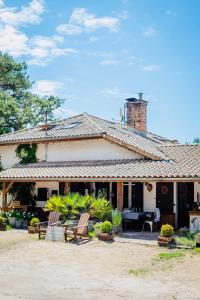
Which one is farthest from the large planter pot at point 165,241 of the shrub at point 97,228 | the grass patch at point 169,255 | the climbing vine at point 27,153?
the climbing vine at point 27,153

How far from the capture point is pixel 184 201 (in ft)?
57.9

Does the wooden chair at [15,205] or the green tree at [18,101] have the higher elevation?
the green tree at [18,101]

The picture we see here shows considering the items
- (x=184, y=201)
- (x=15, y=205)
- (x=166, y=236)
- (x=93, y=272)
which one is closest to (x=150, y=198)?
(x=184, y=201)

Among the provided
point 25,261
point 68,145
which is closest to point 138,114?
point 68,145

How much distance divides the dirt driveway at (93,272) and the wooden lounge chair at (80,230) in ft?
2.08

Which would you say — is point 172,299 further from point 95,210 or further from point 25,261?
point 95,210

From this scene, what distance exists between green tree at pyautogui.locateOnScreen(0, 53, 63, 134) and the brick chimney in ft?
43.9

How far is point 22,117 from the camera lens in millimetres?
37281

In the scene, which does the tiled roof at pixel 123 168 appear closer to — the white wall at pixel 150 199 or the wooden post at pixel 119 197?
the wooden post at pixel 119 197

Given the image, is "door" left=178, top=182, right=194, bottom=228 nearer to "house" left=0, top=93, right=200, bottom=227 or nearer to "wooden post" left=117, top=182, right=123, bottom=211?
"house" left=0, top=93, right=200, bottom=227

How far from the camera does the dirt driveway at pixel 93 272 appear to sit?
8.03 m

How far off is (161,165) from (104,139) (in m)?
4.10

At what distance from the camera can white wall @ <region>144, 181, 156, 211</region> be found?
18172 millimetres

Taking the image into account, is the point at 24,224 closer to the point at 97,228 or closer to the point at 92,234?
the point at 92,234
